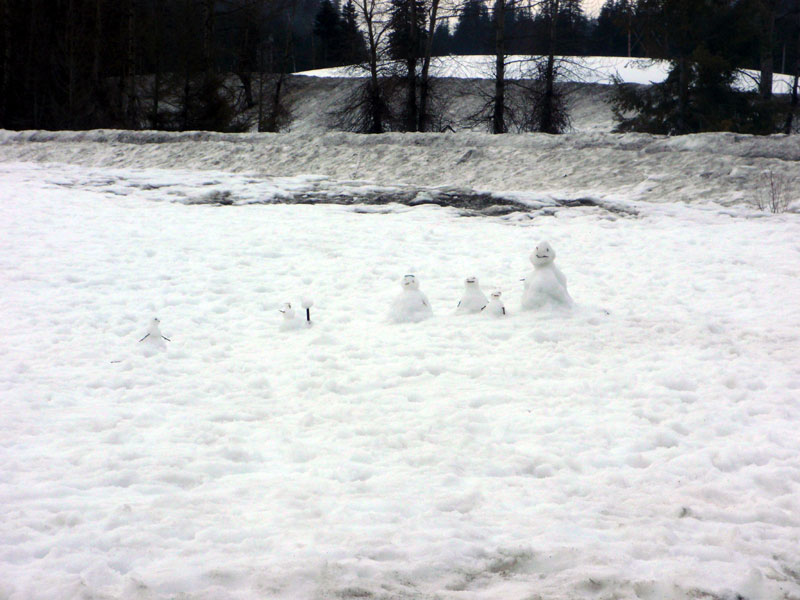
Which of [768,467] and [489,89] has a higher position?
[489,89]

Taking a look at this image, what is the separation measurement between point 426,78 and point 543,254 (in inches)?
584

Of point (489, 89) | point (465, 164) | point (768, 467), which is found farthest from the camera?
point (489, 89)

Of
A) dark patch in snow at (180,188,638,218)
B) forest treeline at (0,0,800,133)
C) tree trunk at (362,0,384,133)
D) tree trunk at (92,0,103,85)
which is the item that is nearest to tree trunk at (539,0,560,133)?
forest treeline at (0,0,800,133)

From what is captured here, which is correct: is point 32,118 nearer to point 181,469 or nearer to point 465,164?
point 465,164

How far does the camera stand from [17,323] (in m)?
5.64

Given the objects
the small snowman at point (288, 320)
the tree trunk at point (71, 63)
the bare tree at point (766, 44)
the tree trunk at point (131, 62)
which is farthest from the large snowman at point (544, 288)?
the tree trunk at point (71, 63)

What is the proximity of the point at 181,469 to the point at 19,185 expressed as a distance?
1056 centimetres

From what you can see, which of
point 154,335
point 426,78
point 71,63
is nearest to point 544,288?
point 154,335

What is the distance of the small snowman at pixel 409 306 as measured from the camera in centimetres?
593

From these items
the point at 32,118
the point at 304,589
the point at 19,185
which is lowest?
the point at 304,589

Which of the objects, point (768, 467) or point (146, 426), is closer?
point (768, 467)

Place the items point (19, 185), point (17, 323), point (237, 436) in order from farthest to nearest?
1. point (19, 185)
2. point (17, 323)
3. point (237, 436)

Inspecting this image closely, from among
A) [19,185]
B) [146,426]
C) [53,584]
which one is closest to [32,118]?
[19,185]

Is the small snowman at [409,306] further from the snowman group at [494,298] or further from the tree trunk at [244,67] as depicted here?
the tree trunk at [244,67]
